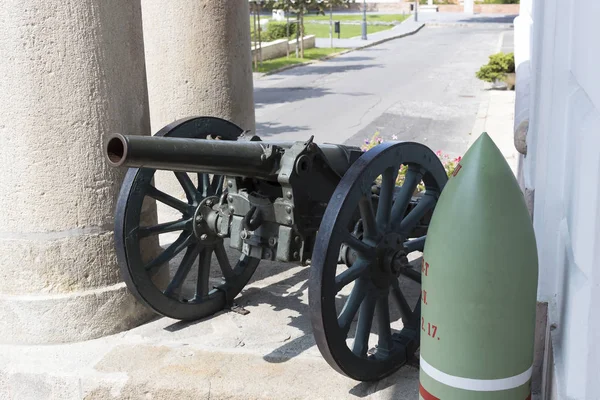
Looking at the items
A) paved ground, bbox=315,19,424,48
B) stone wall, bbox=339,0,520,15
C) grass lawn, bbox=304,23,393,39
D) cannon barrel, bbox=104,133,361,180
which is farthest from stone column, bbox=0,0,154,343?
stone wall, bbox=339,0,520,15

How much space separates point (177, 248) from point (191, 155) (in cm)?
117

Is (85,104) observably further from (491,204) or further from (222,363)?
(491,204)

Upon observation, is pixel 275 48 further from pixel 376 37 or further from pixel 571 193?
pixel 571 193

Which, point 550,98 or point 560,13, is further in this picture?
point 550,98

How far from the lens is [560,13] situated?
127 inches

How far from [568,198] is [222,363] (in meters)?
2.15

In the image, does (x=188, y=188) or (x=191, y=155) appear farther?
(x=188, y=188)

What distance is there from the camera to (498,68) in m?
18.0

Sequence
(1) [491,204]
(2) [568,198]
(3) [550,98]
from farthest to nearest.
Answer: (3) [550,98] → (2) [568,198] → (1) [491,204]

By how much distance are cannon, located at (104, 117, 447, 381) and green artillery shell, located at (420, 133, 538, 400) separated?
951mm

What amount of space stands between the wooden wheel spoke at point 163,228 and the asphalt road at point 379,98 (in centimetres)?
744

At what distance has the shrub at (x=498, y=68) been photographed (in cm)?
1772

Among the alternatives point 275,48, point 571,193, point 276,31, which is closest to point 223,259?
point 571,193

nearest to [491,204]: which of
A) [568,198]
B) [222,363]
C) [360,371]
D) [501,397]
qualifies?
[568,198]
